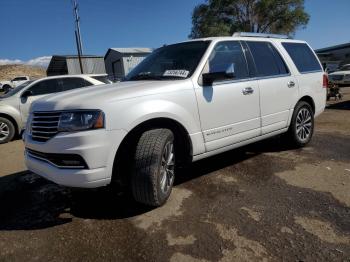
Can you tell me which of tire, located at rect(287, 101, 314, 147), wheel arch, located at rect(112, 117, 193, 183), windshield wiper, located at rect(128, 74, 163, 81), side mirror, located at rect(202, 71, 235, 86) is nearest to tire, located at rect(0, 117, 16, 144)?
windshield wiper, located at rect(128, 74, 163, 81)

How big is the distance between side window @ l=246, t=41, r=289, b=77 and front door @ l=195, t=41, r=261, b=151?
0.26 metres

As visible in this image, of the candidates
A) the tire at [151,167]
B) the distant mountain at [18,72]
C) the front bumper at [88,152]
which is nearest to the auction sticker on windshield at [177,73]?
the tire at [151,167]

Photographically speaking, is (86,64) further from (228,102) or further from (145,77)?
(228,102)

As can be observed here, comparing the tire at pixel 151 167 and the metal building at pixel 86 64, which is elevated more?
the metal building at pixel 86 64

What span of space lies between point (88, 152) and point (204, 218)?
4.16ft

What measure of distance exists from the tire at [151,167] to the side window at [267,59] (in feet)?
6.34

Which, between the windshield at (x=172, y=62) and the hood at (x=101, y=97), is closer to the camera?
the hood at (x=101, y=97)

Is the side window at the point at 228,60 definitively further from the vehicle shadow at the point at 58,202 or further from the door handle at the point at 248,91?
the vehicle shadow at the point at 58,202

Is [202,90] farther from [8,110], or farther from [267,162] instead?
[8,110]

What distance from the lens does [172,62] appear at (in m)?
4.17

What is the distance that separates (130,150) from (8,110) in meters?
6.25

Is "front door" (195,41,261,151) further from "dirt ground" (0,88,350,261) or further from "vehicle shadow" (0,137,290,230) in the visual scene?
"vehicle shadow" (0,137,290,230)

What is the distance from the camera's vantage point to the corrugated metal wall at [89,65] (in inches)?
1262

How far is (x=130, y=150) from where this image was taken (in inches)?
129
